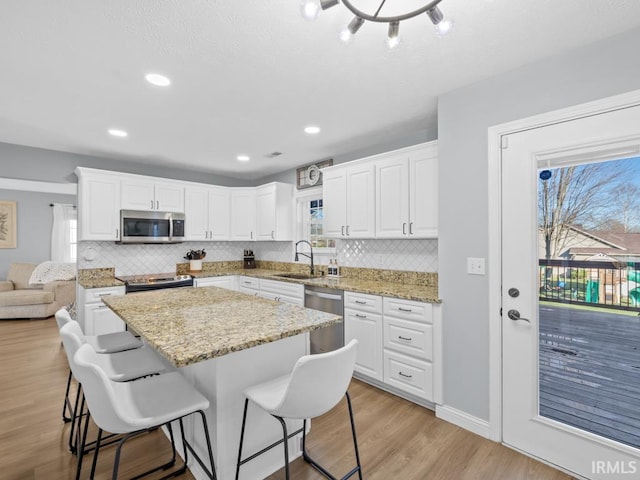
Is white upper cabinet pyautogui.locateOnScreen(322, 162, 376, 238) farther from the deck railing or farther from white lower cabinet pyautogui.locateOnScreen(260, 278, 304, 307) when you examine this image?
the deck railing

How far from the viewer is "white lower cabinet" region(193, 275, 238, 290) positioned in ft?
14.2

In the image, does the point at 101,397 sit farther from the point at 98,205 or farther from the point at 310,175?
the point at 310,175

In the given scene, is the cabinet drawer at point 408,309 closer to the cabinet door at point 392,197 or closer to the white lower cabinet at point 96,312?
the cabinet door at point 392,197

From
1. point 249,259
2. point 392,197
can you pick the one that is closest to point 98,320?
point 249,259

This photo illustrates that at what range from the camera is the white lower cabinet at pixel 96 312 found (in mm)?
3529

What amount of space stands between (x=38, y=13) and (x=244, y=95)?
121 centimetres

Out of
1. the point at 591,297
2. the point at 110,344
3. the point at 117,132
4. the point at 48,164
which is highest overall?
the point at 117,132

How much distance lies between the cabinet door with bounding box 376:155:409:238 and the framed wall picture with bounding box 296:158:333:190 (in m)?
1.25

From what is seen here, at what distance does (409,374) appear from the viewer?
259 cm

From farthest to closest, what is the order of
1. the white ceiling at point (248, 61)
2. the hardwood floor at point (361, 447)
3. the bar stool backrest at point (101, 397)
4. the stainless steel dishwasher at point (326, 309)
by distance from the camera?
the stainless steel dishwasher at point (326, 309)
the hardwood floor at point (361, 447)
the white ceiling at point (248, 61)
the bar stool backrest at point (101, 397)

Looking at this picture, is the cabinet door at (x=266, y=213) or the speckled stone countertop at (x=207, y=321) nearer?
the speckled stone countertop at (x=207, y=321)

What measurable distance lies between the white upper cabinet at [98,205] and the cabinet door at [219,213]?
4.07 ft

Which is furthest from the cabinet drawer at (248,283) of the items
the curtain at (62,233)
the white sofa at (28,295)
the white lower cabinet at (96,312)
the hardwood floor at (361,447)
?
the curtain at (62,233)

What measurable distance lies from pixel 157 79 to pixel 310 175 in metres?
2.53
